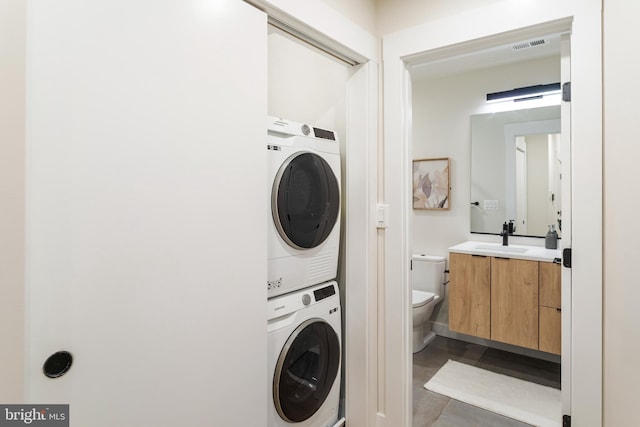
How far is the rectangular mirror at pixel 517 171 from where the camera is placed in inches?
115

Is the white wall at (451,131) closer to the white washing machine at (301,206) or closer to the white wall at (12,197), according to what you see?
the white washing machine at (301,206)

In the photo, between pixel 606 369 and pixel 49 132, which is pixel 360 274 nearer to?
pixel 606 369

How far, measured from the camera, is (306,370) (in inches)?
67.5

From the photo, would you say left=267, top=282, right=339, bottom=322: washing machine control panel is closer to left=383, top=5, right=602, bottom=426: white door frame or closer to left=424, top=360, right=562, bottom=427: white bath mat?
left=383, top=5, right=602, bottom=426: white door frame

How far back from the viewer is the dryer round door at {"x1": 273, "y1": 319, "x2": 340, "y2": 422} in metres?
1.54

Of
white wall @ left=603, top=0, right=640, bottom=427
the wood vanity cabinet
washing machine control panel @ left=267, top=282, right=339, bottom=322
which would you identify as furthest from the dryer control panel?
the wood vanity cabinet

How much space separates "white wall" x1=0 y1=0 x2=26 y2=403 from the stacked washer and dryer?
903 mm

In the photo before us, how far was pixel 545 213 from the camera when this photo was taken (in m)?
2.94

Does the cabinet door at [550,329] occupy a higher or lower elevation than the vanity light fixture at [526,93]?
lower

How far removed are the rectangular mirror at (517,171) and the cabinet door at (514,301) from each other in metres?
0.55

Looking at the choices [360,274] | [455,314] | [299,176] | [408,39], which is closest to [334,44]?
[408,39]

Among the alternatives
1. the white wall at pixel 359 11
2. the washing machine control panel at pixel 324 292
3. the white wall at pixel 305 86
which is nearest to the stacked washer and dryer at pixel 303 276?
the washing machine control panel at pixel 324 292

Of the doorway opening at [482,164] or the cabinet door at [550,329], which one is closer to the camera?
the cabinet door at [550,329]

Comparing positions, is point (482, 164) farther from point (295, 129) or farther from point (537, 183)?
point (295, 129)
